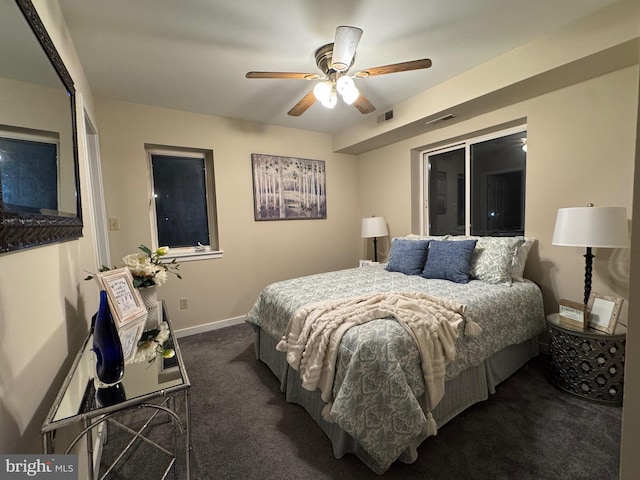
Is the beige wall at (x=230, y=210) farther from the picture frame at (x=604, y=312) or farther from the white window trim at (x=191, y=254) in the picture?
the picture frame at (x=604, y=312)

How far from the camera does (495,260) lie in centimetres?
235

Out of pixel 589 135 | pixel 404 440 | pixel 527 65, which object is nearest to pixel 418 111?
pixel 527 65

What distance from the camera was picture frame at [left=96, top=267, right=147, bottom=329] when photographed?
1.32m

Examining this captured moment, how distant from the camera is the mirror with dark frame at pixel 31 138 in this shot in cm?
75

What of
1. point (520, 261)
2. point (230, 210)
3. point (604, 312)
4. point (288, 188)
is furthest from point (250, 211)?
point (604, 312)

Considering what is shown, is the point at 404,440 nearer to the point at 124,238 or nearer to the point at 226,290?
the point at 226,290

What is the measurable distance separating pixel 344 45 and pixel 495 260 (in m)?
2.03

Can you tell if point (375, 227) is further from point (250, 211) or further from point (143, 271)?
point (143, 271)

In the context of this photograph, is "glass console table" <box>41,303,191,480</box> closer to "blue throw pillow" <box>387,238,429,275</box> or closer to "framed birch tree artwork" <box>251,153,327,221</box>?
"blue throw pillow" <box>387,238,429,275</box>

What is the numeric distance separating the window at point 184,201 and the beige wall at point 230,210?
183 mm

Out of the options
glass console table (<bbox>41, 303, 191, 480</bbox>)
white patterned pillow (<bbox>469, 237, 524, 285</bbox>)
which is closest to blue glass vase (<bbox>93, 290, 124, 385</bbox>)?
glass console table (<bbox>41, 303, 191, 480</bbox>)

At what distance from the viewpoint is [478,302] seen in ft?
6.15

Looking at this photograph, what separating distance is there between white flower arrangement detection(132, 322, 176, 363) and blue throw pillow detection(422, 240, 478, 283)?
2160 mm

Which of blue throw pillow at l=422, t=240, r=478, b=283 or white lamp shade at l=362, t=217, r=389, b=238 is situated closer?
blue throw pillow at l=422, t=240, r=478, b=283
